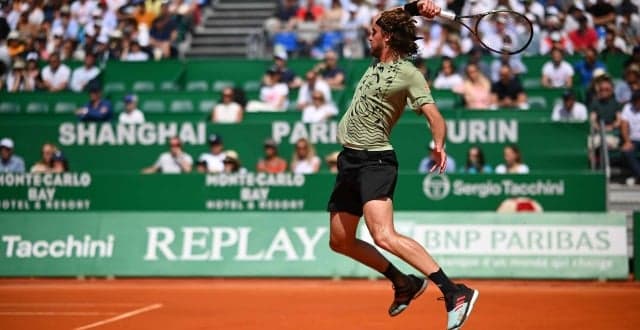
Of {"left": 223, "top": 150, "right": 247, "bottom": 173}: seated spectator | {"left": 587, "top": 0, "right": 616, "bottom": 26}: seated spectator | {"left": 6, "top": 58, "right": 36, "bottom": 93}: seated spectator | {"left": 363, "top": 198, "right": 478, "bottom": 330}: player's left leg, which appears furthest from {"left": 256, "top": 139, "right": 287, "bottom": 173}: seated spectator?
{"left": 363, "top": 198, "right": 478, "bottom": 330}: player's left leg

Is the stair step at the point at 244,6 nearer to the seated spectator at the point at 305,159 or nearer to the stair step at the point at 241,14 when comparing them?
the stair step at the point at 241,14

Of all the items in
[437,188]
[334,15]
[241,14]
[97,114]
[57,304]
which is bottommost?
[57,304]

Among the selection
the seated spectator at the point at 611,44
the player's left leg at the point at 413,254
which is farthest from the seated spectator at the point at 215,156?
the player's left leg at the point at 413,254

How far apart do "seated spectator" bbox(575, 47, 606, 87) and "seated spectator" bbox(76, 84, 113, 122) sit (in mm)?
7638

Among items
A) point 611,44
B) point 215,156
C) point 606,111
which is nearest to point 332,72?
point 215,156

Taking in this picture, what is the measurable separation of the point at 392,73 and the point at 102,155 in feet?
38.0

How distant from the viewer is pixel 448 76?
19.0 meters

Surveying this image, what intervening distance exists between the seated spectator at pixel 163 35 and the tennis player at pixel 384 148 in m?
14.4

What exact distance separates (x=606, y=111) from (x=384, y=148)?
35.0 ft

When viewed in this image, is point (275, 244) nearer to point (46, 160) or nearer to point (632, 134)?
point (46, 160)

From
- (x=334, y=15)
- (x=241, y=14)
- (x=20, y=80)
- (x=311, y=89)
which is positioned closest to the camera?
(x=311, y=89)

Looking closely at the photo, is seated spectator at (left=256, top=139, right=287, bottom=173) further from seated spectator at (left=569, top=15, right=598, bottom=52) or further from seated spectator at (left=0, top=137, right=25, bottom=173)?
seated spectator at (left=569, top=15, right=598, bottom=52)

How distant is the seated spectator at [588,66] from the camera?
62.4 ft

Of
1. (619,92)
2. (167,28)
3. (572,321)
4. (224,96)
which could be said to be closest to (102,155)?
(224,96)
